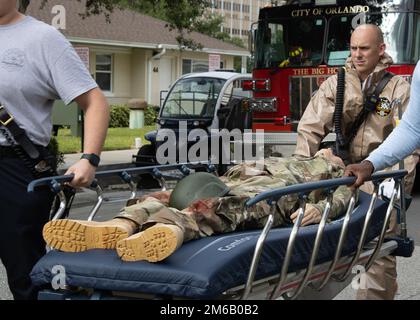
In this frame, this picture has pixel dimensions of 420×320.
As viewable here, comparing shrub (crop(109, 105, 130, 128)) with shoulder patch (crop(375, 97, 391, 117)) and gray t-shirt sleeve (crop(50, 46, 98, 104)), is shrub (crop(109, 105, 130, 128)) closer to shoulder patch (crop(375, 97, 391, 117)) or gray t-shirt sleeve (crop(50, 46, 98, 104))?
shoulder patch (crop(375, 97, 391, 117))

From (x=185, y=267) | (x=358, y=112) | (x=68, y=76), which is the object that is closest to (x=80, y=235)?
(x=185, y=267)

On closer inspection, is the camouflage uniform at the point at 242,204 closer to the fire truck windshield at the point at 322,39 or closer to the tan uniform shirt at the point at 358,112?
the tan uniform shirt at the point at 358,112

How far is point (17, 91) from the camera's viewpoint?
3.65 meters

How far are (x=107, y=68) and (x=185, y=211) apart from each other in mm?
29645

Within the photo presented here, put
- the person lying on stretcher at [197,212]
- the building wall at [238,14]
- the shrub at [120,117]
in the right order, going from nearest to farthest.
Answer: the person lying on stretcher at [197,212] → the shrub at [120,117] → the building wall at [238,14]

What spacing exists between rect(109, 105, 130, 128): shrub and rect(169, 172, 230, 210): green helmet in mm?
25156

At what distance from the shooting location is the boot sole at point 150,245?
3.28 m

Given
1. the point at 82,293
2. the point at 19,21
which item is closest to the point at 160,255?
the point at 82,293

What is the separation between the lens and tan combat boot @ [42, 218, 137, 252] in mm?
3467

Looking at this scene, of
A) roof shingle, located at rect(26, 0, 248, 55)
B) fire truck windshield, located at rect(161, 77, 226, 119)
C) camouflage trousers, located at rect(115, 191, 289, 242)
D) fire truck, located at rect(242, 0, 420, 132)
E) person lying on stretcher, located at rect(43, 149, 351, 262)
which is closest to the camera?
person lying on stretcher, located at rect(43, 149, 351, 262)

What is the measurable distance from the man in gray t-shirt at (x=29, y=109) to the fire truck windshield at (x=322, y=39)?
939 cm

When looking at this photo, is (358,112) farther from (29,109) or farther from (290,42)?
(290,42)

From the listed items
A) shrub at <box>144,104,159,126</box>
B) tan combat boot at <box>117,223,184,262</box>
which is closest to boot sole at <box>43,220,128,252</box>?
tan combat boot at <box>117,223,184,262</box>

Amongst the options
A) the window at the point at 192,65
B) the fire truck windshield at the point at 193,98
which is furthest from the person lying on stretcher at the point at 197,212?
the window at the point at 192,65
